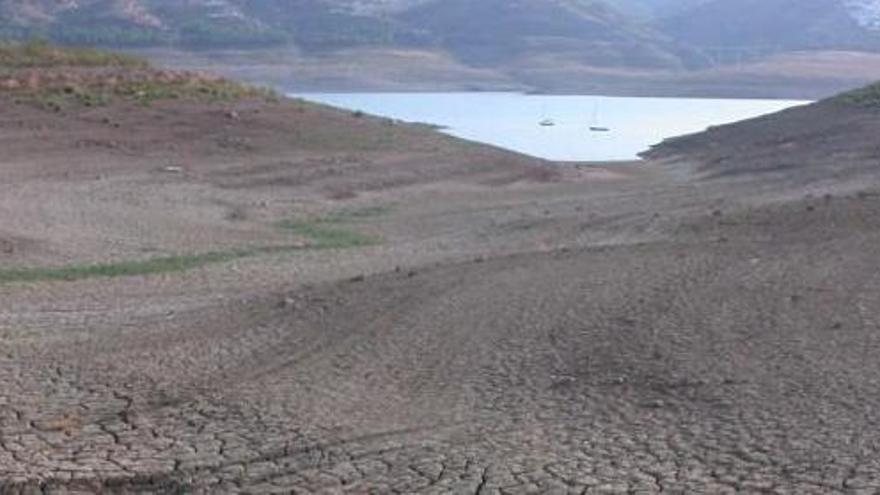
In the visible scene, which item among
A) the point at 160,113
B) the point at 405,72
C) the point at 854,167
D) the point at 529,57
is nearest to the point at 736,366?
the point at 854,167

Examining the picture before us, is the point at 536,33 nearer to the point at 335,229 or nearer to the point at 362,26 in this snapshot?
the point at 362,26

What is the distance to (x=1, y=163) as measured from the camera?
71.0 ft

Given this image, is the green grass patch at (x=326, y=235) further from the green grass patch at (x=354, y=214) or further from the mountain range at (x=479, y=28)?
the mountain range at (x=479, y=28)

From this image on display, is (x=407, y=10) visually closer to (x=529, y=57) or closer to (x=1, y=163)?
(x=529, y=57)

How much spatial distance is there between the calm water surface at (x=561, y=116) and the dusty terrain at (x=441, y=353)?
70.3 feet

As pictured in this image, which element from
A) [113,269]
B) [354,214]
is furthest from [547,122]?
[113,269]

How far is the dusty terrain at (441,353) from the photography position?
644cm

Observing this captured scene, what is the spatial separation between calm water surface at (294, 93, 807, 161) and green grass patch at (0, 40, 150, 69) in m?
8.99

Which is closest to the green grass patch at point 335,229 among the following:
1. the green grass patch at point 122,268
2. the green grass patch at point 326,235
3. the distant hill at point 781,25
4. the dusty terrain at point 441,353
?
the green grass patch at point 326,235

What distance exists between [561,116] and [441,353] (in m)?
48.1

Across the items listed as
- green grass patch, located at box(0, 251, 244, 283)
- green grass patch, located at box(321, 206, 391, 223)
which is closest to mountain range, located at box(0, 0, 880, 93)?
green grass patch, located at box(321, 206, 391, 223)

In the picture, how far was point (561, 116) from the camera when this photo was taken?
56219mm

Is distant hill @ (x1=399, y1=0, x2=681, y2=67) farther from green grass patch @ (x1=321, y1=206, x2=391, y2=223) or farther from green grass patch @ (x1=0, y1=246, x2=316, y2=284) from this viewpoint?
green grass patch @ (x1=0, y1=246, x2=316, y2=284)

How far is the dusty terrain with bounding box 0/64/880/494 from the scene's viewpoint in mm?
6438
